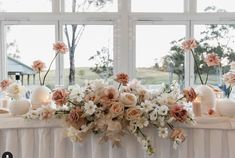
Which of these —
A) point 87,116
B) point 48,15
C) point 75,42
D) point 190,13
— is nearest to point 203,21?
point 190,13

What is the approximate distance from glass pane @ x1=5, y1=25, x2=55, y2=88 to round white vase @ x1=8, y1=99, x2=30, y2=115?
263cm

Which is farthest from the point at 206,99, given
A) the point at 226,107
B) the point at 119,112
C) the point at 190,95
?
the point at 119,112

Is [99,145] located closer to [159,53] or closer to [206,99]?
[206,99]

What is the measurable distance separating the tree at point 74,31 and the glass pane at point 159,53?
69 cm

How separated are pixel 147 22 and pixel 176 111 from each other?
9.90ft

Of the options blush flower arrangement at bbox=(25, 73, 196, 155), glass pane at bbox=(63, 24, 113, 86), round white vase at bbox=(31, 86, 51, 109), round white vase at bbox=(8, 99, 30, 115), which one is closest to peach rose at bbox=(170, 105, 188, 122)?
blush flower arrangement at bbox=(25, 73, 196, 155)

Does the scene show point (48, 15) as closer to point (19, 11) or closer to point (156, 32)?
point (19, 11)

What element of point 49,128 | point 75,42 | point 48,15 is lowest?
point 49,128

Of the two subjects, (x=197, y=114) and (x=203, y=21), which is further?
(x=203, y=21)

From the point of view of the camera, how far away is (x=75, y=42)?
4.79 m

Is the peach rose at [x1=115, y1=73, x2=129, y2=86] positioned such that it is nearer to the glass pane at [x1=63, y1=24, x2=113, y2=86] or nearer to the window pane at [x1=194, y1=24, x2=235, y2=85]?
the glass pane at [x1=63, y1=24, x2=113, y2=86]

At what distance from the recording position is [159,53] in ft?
15.9

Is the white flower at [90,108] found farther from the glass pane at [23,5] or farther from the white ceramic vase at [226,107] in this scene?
the glass pane at [23,5]

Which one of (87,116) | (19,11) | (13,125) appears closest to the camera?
(87,116)
